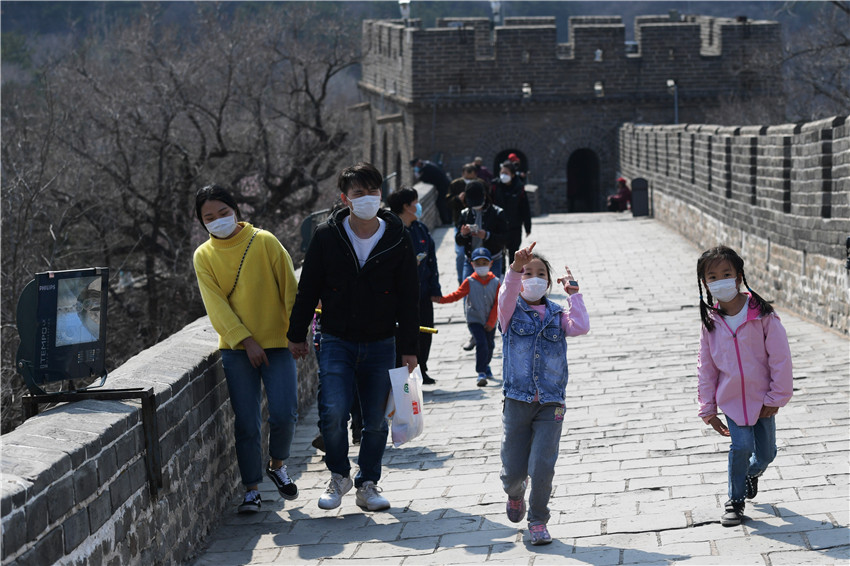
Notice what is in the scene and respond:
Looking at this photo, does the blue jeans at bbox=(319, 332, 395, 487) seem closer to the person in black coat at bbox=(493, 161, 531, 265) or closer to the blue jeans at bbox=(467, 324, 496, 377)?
the blue jeans at bbox=(467, 324, 496, 377)

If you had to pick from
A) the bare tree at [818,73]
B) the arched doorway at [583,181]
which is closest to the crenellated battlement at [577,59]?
the arched doorway at [583,181]

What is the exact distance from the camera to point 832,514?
16.8 ft

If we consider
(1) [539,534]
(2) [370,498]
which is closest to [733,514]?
(1) [539,534]

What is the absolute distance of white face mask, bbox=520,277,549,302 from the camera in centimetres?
514

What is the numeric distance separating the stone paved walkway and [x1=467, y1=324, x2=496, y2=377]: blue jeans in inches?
7.0

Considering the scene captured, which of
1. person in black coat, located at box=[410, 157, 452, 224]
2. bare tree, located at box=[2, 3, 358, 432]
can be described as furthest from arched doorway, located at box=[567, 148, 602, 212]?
person in black coat, located at box=[410, 157, 452, 224]

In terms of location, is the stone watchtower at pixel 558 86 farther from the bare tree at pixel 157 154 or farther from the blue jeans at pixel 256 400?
the blue jeans at pixel 256 400

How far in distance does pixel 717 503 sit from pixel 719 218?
37.1 ft

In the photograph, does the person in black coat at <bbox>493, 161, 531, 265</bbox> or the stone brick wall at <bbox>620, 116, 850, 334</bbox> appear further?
the person in black coat at <bbox>493, 161, 531, 265</bbox>

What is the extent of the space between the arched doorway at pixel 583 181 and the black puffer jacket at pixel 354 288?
30.1m

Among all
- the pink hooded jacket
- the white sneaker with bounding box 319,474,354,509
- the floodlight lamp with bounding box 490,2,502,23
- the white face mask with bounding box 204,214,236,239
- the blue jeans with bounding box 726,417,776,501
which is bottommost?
the white sneaker with bounding box 319,474,354,509

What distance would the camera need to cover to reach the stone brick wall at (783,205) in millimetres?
10297

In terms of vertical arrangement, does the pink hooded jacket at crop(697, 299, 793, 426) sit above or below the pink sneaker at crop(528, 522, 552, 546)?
above

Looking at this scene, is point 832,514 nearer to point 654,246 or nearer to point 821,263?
point 821,263
